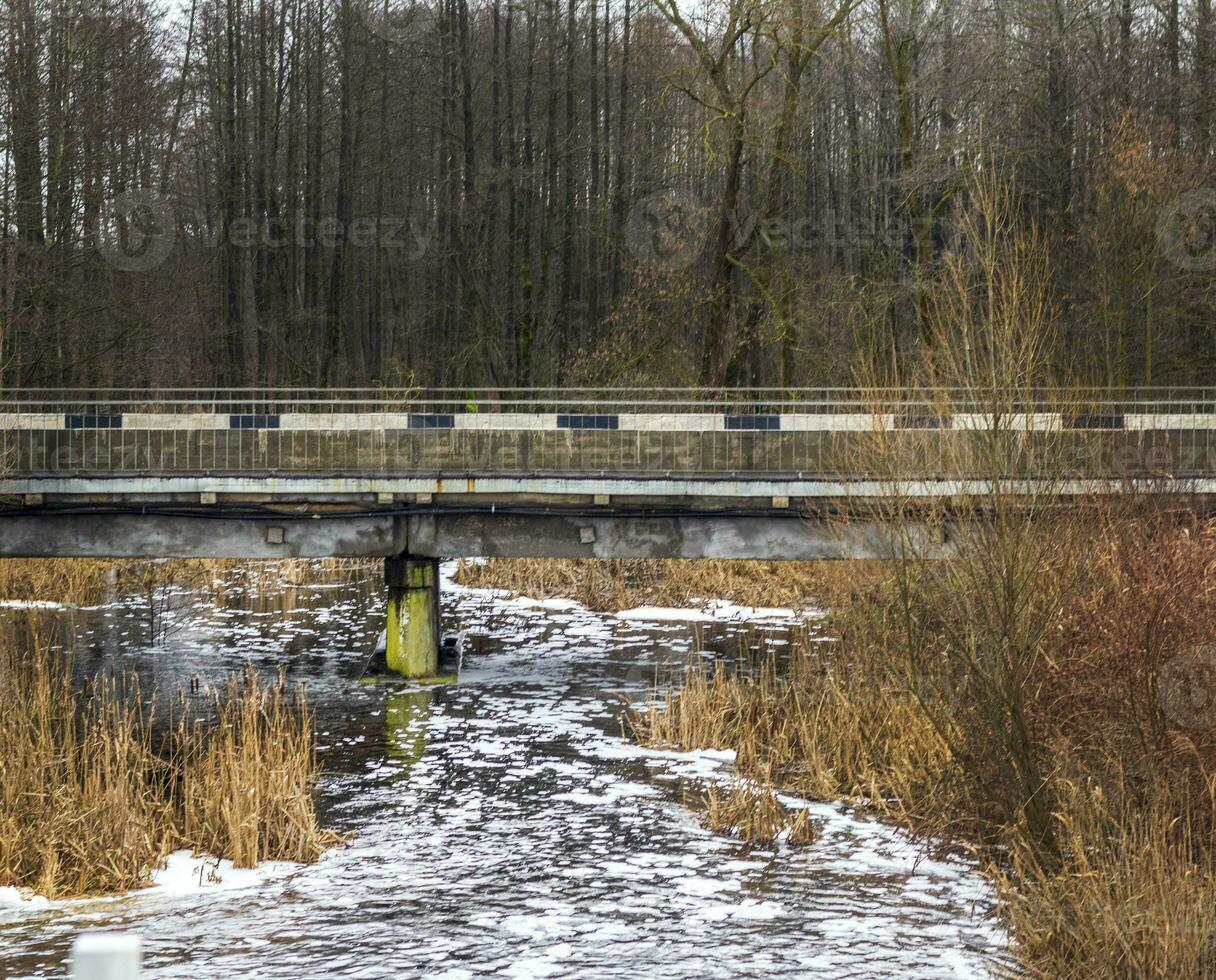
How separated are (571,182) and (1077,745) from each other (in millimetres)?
27110

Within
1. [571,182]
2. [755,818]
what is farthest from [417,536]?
[571,182]

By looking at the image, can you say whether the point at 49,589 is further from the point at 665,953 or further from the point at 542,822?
the point at 665,953

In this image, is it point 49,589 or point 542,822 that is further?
point 49,589

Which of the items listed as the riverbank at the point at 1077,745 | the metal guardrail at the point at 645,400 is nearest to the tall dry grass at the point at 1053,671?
the riverbank at the point at 1077,745

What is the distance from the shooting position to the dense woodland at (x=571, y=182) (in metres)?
23.8

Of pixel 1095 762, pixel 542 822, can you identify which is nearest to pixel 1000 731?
pixel 1095 762

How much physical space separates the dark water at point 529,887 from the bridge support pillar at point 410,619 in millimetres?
1380

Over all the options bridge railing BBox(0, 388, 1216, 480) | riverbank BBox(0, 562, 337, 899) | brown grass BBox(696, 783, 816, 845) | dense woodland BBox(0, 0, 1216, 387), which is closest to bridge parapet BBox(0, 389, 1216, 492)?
bridge railing BBox(0, 388, 1216, 480)

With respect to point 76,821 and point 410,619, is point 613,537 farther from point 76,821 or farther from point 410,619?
point 76,821

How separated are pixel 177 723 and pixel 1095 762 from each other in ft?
30.4

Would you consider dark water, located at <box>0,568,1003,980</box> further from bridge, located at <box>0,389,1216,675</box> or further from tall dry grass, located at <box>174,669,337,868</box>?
bridge, located at <box>0,389,1216,675</box>

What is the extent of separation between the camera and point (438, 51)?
3641cm

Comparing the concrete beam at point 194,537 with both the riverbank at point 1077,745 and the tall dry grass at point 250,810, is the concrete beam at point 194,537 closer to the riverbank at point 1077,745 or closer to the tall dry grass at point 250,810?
the tall dry grass at point 250,810

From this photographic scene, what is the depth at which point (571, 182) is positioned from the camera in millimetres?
35344
